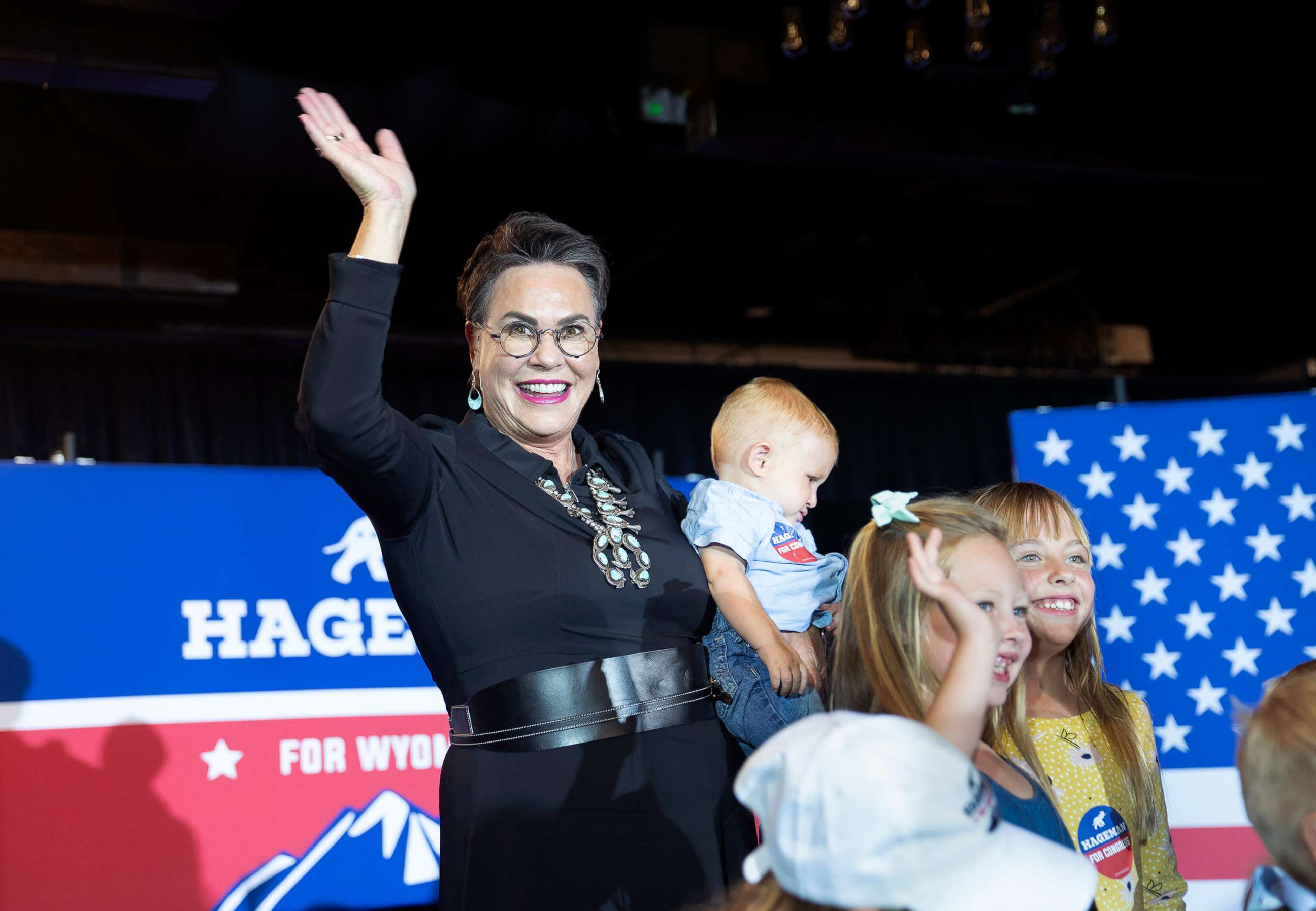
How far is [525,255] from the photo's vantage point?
191 centimetres

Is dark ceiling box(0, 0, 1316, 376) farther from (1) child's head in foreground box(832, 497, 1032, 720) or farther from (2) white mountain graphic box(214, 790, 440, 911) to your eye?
A: (1) child's head in foreground box(832, 497, 1032, 720)

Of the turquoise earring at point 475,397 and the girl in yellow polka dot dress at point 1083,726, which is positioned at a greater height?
the turquoise earring at point 475,397

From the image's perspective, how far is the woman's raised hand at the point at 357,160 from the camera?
160 cm

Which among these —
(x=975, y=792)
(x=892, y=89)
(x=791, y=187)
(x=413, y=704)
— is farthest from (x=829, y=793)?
(x=791, y=187)

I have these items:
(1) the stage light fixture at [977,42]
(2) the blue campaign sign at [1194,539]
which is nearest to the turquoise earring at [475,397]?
(2) the blue campaign sign at [1194,539]

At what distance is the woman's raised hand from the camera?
160cm

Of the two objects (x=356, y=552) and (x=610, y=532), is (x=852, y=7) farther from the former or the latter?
(x=610, y=532)

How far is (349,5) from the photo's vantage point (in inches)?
191

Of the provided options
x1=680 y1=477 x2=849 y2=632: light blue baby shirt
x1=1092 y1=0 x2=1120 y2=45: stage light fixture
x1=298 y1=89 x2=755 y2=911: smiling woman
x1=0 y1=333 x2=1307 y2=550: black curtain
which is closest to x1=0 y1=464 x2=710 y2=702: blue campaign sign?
x1=680 y1=477 x2=849 y2=632: light blue baby shirt

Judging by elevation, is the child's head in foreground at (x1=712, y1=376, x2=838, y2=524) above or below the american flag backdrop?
above

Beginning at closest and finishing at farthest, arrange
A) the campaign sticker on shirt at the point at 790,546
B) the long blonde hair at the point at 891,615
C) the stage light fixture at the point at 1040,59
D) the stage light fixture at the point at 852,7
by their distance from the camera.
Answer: the long blonde hair at the point at 891,615
the campaign sticker on shirt at the point at 790,546
the stage light fixture at the point at 852,7
the stage light fixture at the point at 1040,59

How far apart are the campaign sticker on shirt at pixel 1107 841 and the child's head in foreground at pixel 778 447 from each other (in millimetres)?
737

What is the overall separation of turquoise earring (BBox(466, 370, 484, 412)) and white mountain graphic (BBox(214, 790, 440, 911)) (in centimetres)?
196

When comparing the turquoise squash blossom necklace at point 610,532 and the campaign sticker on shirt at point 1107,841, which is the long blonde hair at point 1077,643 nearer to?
the campaign sticker on shirt at point 1107,841
